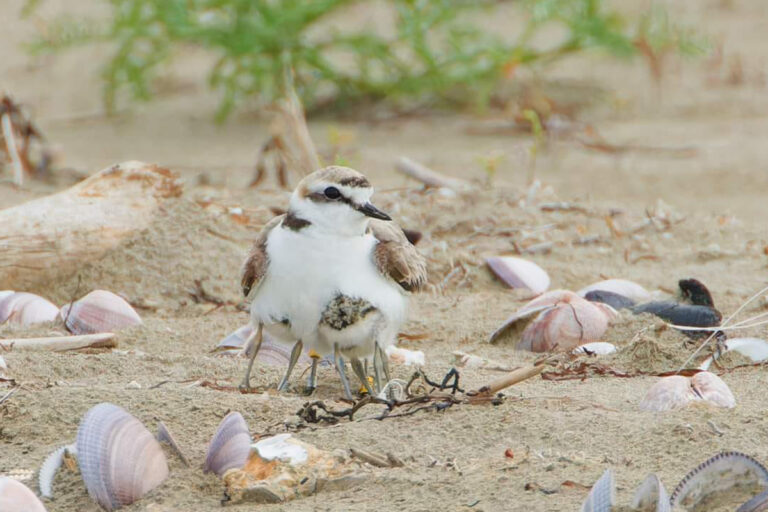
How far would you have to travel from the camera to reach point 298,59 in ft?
33.6

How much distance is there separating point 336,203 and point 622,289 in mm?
1897

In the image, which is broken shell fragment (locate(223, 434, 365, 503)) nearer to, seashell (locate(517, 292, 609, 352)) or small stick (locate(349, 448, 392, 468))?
small stick (locate(349, 448, 392, 468))

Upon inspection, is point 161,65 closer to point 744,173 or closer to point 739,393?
point 744,173

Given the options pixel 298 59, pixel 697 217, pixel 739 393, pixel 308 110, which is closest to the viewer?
pixel 739 393

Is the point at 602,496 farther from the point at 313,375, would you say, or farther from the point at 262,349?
the point at 262,349

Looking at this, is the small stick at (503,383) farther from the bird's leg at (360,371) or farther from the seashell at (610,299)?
the seashell at (610,299)

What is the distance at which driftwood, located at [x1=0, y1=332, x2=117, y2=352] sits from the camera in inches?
177

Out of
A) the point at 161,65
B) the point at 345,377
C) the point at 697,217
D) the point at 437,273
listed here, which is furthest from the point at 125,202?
the point at 161,65

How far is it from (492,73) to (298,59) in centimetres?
169

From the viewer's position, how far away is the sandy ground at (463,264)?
3170mm

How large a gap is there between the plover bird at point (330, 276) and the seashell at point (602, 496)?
1.50 m

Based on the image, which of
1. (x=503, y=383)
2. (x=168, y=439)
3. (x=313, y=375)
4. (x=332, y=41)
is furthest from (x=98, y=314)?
(x=332, y=41)

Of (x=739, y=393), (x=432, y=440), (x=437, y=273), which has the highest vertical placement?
(x=432, y=440)

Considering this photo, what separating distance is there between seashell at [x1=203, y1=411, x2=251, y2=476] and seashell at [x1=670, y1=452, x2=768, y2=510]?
1089 mm
